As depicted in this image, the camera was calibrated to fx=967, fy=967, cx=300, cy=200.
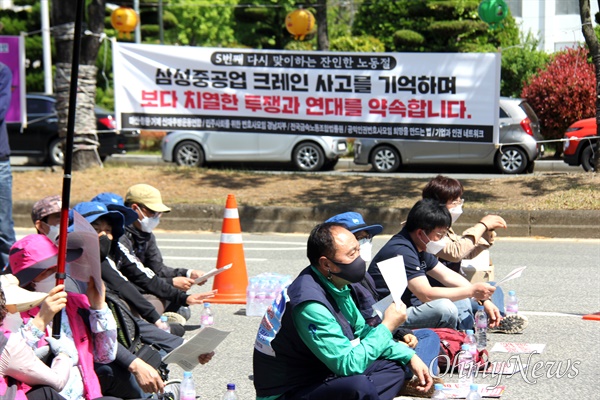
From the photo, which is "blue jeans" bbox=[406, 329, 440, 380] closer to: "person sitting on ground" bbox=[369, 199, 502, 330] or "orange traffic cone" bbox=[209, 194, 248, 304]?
"person sitting on ground" bbox=[369, 199, 502, 330]

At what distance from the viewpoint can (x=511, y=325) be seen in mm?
7559

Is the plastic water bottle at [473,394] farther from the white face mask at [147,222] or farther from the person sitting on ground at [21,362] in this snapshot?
the white face mask at [147,222]

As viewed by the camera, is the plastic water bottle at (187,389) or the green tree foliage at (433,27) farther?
the green tree foliage at (433,27)

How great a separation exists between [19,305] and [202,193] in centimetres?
1039

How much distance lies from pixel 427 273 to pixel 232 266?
277cm

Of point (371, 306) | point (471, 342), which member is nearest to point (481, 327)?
point (471, 342)

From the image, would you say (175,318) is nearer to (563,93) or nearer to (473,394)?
(473,394)

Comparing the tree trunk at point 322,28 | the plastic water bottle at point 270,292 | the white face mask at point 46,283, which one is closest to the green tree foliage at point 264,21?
the tree trunk at point 322,28

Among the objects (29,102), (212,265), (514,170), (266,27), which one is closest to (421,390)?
(212,265)

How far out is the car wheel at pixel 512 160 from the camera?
20125 mm

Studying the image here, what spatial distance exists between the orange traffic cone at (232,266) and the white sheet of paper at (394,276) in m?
4.00

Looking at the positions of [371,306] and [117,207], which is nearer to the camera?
[371,306]

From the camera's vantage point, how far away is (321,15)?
28.7 meters

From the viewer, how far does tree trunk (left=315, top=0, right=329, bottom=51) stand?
28031mm
